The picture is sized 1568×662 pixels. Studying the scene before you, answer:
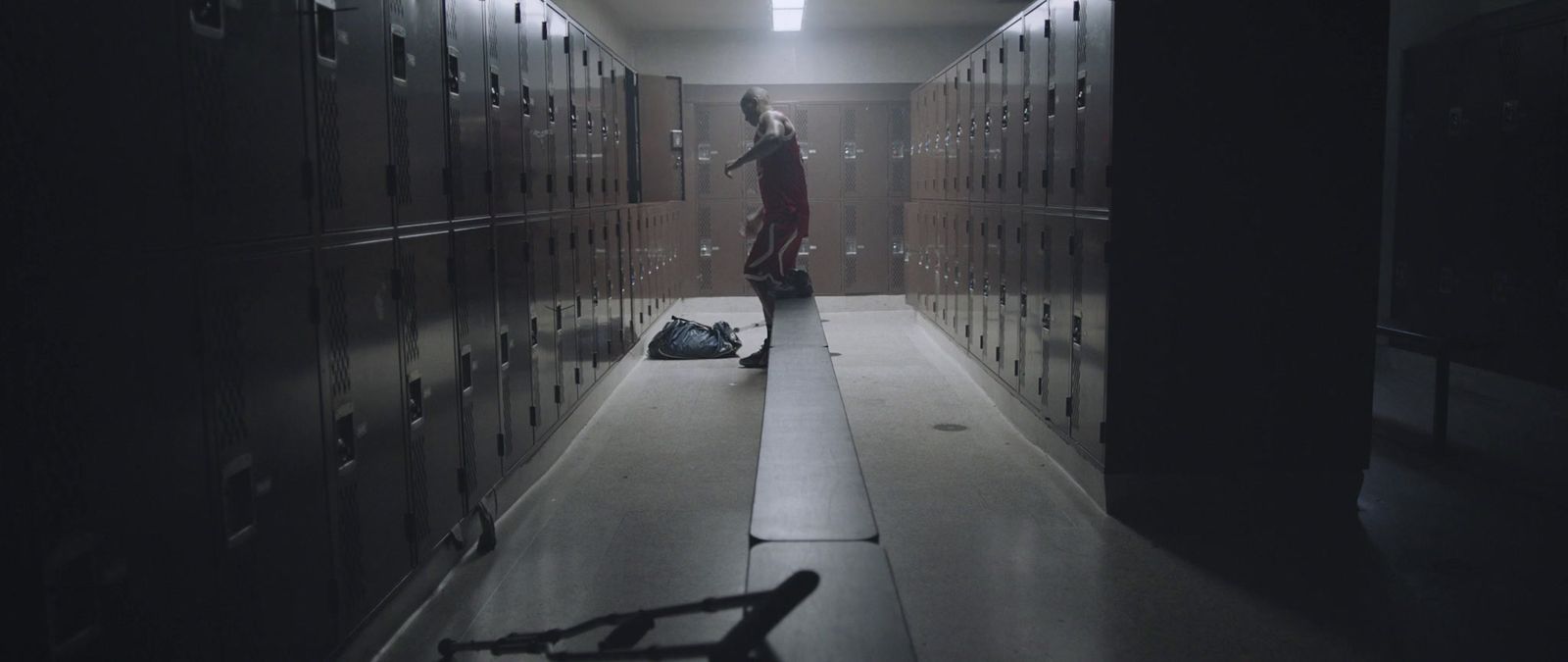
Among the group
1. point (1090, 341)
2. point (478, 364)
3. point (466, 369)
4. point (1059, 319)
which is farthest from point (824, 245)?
point (466, 369)

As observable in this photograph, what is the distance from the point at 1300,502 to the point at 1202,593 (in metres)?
0.89

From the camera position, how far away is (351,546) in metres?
2.50

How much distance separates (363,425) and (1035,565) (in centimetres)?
188

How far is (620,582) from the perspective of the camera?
3.18 m

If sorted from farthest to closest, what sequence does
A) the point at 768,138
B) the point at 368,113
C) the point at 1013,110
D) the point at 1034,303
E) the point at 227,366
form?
the point at 768,138, the point at 1013,110, the point at 1034,303, the point at 368,113, the point at 227,366

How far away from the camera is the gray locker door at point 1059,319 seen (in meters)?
4.23

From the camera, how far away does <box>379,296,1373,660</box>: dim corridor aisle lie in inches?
110

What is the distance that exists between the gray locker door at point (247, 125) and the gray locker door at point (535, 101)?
197cm

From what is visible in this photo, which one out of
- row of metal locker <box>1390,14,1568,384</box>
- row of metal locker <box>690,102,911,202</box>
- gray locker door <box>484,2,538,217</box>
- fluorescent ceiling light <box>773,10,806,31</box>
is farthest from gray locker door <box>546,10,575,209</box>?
row of metal locker <box>690,102,911,202</box>

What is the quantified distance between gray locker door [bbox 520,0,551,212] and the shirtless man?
2.26 meters

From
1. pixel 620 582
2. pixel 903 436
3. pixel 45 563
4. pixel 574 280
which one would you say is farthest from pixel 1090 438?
pixel 45 563

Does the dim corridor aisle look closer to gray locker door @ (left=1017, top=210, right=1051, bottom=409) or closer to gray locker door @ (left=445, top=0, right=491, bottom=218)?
gray locker door @ (left=1017, top=210, right=1051, bottom=409)

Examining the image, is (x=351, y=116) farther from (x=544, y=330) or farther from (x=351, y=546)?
(x=544, y=330)

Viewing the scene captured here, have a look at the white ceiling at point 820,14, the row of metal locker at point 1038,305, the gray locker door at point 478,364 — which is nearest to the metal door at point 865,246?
the white ceiling at point 820,14
